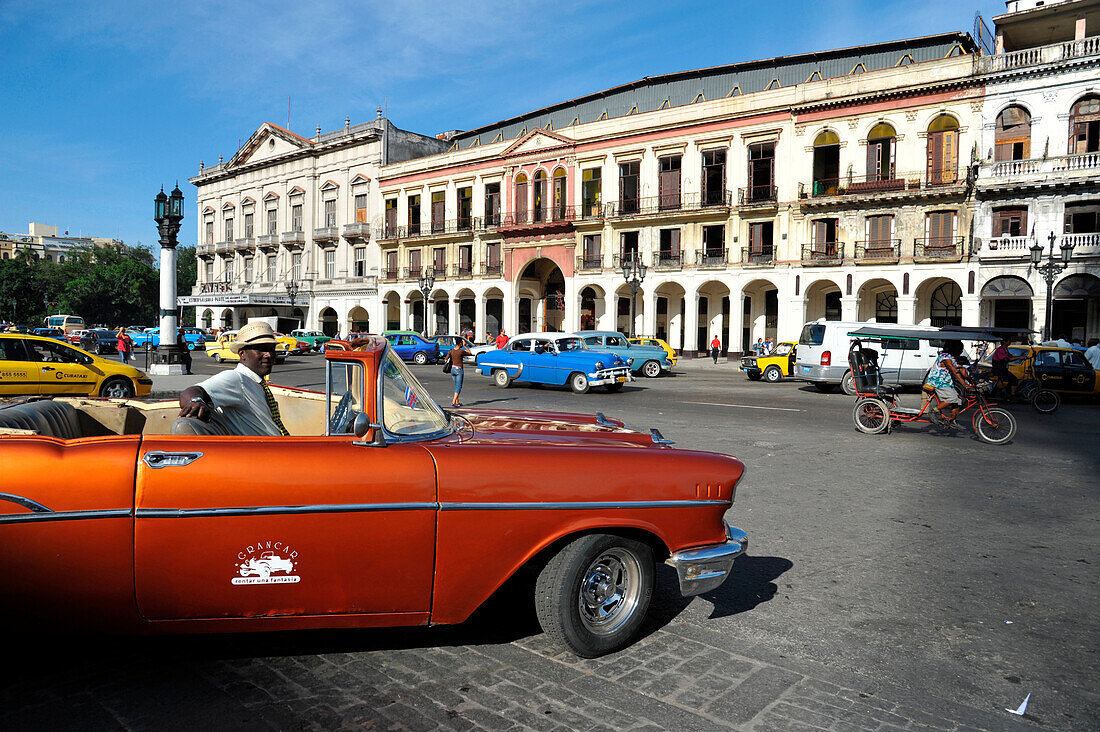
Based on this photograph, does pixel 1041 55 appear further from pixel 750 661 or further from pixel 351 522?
pixel 351 522

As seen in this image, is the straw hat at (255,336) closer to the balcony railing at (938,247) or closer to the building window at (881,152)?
the balcony railing at (938,247)

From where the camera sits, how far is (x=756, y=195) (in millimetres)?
35219

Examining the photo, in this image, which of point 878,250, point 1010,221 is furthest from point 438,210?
point 1010,221

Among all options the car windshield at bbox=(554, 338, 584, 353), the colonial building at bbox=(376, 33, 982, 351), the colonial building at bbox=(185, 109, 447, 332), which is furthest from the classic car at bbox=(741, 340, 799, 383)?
the colonial building at bbox=(185, 109, 447, 332)

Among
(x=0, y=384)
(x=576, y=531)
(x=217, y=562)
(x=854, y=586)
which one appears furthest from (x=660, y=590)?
(x=0, y=384)

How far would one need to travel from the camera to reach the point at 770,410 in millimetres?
14773

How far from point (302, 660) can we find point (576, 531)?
4.82ft

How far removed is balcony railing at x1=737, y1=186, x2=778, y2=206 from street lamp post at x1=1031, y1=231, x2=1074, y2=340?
1127 cm

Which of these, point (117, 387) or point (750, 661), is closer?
point (750, 661)

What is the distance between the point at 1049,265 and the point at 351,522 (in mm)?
28155

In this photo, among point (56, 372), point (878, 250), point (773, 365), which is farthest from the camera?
point (878, 250)

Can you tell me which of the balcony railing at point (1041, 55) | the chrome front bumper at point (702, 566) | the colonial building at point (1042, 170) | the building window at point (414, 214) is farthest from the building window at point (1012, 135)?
the building window at point (414, 214)

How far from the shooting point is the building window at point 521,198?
43.2 metres

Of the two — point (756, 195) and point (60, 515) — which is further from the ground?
point (756, 195)
